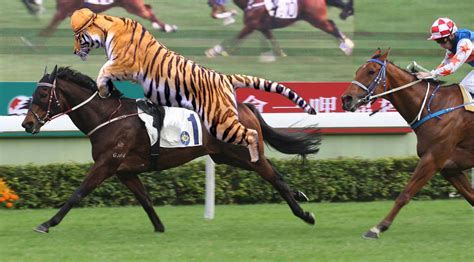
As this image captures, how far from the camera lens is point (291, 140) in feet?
28.6

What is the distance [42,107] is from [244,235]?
1919mm

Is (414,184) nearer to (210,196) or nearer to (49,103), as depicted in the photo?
(210,196)

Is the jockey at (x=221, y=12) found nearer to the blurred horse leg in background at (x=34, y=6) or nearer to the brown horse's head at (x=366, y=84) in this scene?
the blurred horse leg in background at (x=34, y=6)

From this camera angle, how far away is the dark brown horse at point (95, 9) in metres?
9.92

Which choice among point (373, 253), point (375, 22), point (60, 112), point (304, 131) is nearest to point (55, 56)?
point (60, 112)

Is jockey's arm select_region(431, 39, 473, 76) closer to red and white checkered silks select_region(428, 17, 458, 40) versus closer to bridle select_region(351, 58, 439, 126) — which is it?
red and white checkered silks select_region(428, 17, 458, 40)

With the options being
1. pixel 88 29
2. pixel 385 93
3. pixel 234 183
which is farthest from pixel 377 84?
pixel 234 183

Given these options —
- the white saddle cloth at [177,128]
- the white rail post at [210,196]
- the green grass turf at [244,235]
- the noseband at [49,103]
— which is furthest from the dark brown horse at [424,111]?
the noseband at [49,103]

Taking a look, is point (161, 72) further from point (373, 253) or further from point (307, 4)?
point (307, 4)

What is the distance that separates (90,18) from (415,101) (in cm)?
269

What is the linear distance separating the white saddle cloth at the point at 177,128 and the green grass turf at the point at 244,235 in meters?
0.74

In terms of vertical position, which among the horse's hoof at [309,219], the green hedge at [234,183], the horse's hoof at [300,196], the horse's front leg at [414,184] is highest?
the horse's front leg at [414,184]

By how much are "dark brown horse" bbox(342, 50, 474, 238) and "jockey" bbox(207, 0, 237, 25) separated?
9.13ft

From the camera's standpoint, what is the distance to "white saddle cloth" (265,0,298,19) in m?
10.6
